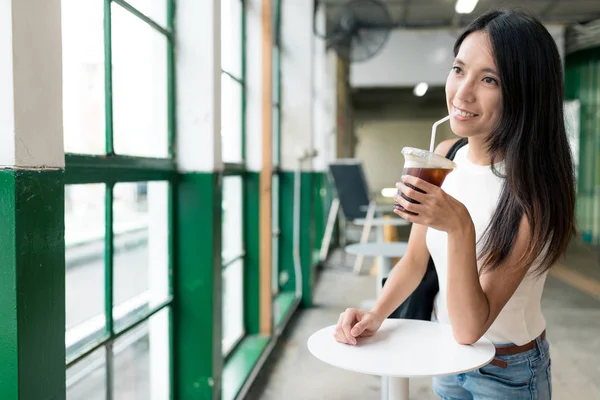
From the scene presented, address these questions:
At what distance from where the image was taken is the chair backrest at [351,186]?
561cm

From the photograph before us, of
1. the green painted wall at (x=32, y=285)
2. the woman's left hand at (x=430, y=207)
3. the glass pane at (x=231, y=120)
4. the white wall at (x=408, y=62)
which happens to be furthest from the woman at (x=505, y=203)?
the white wall at (x=408, y=62)

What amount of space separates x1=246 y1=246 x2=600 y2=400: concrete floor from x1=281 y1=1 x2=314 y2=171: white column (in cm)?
128

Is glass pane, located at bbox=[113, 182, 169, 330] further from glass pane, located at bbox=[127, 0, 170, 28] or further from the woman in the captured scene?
the woman

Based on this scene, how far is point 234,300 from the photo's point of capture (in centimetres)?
332

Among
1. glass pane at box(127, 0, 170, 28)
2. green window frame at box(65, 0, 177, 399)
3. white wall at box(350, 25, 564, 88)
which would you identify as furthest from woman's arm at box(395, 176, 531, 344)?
white wall at box(350, 25, 564, 88)

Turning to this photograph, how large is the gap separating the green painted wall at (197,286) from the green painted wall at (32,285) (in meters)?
1.05

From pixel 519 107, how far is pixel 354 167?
4.52 meters

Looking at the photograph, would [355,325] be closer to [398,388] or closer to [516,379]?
[398,388]

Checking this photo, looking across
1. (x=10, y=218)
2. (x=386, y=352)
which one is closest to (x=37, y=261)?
(x=10, y=218)

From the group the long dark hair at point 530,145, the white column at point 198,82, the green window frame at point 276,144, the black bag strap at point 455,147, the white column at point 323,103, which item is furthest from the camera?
the white column at point 323,103

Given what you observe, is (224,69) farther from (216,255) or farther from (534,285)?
(534,285)

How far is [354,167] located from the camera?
5.59 m

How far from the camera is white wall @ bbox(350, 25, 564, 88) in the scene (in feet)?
26.0

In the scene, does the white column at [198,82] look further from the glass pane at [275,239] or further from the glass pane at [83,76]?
the glass pane at [275,239]
